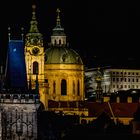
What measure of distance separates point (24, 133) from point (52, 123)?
53.5 feet

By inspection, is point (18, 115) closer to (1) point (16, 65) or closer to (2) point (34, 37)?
(1) point (16, 65)

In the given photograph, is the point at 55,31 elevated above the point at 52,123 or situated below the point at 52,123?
above

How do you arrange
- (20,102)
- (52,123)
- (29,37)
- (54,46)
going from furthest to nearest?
(54,46) < (29,37) < (52,123) < (20,102)

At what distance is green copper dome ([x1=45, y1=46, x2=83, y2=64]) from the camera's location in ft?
529

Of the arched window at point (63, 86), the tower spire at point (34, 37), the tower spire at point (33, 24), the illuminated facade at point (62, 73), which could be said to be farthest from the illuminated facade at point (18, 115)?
the arched window at point (63, 86)

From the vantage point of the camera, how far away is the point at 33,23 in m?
154

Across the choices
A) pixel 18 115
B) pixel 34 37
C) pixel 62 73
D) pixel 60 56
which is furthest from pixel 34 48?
pixel 18 115

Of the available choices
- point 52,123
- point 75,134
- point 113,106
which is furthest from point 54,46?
point 75,134

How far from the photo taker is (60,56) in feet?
529

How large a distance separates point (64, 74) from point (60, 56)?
8.02 ft

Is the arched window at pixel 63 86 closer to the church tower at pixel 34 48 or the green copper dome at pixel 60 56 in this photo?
the green copper dome at pixel 60 56

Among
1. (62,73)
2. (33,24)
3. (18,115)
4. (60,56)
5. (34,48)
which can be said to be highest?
(33,24)

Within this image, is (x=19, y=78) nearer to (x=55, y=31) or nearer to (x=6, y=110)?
(x=6, y=110)

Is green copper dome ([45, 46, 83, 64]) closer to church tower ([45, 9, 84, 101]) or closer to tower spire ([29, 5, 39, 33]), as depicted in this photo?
church tower ([45, 9, 84, 101])
